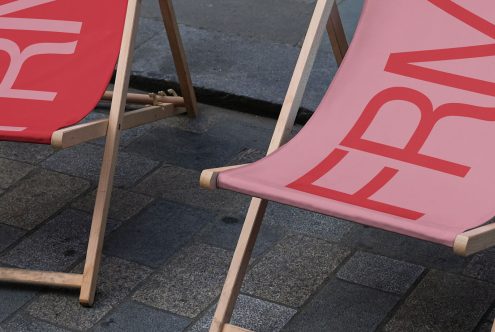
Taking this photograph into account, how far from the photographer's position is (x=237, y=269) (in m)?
3.06

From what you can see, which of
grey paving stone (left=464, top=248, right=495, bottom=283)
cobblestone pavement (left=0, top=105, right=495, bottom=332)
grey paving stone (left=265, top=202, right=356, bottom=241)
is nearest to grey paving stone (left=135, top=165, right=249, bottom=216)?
cobblestone pavement (left=0, top=105, right=495, bottom=332)

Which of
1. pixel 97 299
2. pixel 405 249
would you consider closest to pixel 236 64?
pixel 405 249

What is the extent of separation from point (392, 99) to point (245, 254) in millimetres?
676

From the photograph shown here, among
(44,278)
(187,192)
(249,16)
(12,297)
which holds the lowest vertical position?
(12,297)

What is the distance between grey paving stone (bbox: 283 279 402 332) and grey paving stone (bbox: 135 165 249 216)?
0.60 meters

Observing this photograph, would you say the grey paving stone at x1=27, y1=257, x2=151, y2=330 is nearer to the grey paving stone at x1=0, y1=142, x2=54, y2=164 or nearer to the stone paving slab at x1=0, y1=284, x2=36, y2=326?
the stone paving slab at x1=0, y1=284, x2=36, y2=326

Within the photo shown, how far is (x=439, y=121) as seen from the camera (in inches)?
128

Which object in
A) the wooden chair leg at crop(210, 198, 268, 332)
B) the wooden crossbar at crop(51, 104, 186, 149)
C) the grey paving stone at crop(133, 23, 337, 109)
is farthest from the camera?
the grey paving stone at crop(133, 23, 337, 109)

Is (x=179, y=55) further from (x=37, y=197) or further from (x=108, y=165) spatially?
(x=108, y=165)

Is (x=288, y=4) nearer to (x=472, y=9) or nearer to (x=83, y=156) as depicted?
(x=83, y=156)

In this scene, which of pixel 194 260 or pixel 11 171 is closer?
pixel 194 260

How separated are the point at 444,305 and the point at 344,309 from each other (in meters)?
0.30

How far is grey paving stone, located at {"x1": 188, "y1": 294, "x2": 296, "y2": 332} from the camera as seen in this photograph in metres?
3.18

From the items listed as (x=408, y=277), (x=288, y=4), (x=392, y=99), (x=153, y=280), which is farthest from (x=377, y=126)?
(x=288, y=4)
